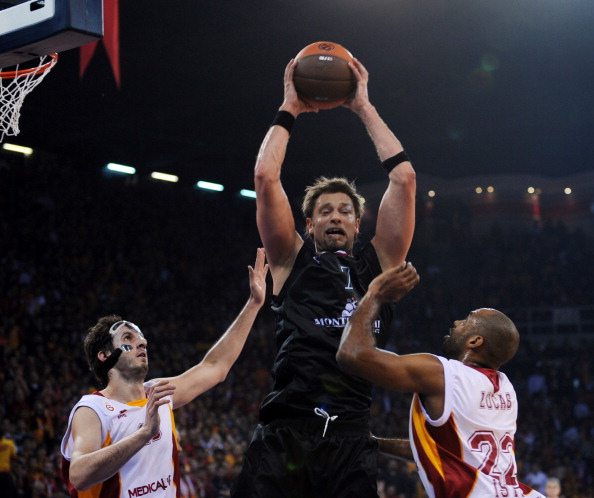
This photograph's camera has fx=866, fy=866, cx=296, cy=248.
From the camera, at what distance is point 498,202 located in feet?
83.6

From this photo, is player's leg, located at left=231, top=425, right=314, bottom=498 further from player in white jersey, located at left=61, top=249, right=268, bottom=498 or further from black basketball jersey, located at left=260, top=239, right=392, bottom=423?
player in white jersey, located at left=61, top=249, right=268, bottom=498

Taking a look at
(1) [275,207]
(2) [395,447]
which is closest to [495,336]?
(2) [395,447]

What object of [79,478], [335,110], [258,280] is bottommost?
[79,478]

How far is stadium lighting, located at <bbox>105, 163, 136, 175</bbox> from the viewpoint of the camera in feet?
68.4

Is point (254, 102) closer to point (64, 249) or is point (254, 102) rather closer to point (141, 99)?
point (141, 99)

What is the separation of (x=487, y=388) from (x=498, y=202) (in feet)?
74.0

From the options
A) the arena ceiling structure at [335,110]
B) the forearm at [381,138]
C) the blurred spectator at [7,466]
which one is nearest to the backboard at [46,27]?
the forearm at [381,138]

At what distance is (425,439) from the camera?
361 cm

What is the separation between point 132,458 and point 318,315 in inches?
47.4

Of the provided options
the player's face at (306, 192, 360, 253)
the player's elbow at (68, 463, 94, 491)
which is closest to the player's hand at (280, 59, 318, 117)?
the player's face at (306, 192, 360, 253)

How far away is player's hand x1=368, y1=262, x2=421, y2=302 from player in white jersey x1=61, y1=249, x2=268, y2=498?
3.60ft

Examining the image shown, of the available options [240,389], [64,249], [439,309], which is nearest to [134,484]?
[240,389]

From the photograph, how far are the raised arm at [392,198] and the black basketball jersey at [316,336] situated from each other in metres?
0.15

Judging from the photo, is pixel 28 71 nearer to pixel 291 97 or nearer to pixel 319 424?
pixel 291 97
